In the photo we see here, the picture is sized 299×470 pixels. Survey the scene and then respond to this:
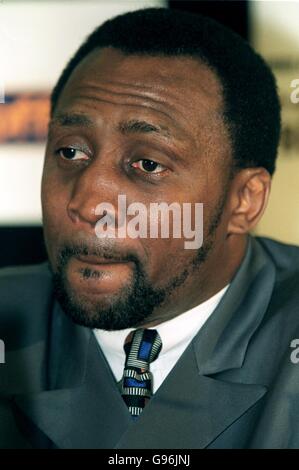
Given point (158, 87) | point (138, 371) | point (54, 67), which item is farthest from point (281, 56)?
point (138, 371)

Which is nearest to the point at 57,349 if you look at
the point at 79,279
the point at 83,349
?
the point at 83,349

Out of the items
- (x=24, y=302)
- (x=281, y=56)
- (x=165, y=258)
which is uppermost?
(x=281, y=56)

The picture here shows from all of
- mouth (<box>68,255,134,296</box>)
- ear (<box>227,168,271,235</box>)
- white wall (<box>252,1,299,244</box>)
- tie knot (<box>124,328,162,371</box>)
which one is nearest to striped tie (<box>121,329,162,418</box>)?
tie knot (<box>124,328,162,371</box>)

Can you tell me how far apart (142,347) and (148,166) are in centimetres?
26

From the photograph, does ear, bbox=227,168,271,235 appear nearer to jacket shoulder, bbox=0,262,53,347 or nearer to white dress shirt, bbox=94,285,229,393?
white dress shirt, bbox=94,285,229,393

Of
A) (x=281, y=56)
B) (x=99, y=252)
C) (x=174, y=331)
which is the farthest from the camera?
(x=281, y=56)

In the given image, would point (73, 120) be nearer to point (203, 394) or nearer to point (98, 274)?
point (98, 274)

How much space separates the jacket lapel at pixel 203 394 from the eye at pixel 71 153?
0.98 feet

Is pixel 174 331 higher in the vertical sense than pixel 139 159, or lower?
lower

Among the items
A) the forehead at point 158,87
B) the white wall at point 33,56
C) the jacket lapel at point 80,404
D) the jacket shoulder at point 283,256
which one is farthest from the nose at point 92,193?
the white wall at point 33,56

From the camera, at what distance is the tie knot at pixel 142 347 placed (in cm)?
97

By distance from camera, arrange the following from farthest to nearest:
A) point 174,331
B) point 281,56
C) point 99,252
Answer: point 281,56 → point 174,331 → point 99,252

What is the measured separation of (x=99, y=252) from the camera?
917 mm

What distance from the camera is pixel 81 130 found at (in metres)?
0.98
